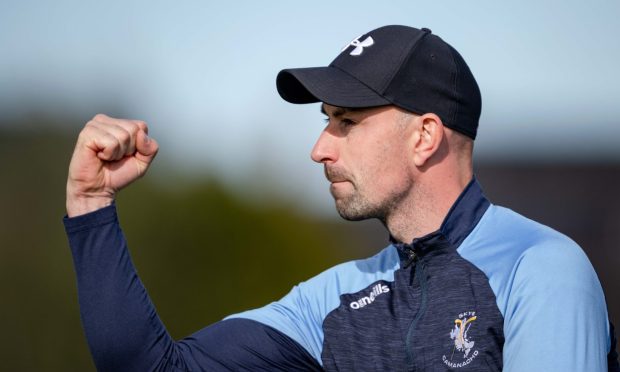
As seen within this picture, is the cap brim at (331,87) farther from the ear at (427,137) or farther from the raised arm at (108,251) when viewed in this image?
the raised arm at (108,251)

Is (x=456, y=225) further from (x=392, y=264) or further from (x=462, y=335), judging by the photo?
(x=462, y=335)

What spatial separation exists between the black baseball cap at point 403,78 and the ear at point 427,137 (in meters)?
0.03

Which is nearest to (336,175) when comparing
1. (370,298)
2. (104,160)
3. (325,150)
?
(325,150)

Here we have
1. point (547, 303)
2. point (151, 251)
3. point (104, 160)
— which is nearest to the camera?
point (547, 303)

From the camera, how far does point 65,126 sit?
1021cm

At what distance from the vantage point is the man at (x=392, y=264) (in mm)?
2621

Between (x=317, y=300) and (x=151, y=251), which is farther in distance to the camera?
(x=151, y=251)

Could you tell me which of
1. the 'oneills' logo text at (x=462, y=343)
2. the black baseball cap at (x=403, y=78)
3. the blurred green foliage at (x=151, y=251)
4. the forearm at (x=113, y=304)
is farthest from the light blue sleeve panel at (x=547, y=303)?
the blurred green foliage at (x=151, y=251)

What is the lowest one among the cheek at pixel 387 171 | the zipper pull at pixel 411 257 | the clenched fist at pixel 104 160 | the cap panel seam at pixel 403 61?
the zipper pull at pixel 411 257

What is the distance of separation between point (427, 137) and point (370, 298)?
1.77 ft

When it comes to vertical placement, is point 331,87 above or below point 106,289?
above

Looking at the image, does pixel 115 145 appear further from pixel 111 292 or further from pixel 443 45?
pixel 443 45

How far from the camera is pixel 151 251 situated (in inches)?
367

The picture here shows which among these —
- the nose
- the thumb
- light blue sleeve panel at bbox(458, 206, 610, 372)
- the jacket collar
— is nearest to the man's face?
the nose
